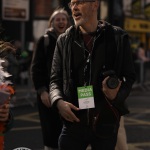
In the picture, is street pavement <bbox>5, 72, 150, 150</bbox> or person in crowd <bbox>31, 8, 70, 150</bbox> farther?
street pavement <bbox>5, 72, 150, 150</bbox>

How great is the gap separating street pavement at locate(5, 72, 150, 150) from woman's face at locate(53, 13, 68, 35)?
220 centimetres

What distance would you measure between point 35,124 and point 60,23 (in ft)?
13.5

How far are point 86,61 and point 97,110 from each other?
12.5 inches

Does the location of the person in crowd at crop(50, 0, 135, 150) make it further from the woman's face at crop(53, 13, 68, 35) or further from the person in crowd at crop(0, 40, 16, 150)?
the woman's face at crop(53, 13, 68, 35)

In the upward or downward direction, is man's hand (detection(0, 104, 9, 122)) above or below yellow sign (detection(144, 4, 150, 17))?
below

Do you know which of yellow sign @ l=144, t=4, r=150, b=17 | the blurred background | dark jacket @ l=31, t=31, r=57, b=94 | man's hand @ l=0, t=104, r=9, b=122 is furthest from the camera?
yellow sign @ l=144, t=4, r=150, b=17

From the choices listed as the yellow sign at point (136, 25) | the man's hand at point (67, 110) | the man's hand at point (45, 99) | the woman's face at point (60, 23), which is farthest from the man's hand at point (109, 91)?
the yellow sign at point (136, 25)

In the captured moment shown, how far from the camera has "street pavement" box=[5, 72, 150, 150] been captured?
6676 millimetres

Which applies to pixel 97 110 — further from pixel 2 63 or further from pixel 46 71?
pixel 46 71

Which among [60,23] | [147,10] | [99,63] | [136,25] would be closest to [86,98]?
[99,63]

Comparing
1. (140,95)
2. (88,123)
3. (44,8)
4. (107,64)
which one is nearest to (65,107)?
(88,123)

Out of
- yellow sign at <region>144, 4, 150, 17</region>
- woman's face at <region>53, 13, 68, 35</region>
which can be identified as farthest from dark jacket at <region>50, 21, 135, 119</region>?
yellow sign at <region>144, 4, 150, 17</region>

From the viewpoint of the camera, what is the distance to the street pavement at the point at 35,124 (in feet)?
21.9

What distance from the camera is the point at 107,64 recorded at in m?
3.05
